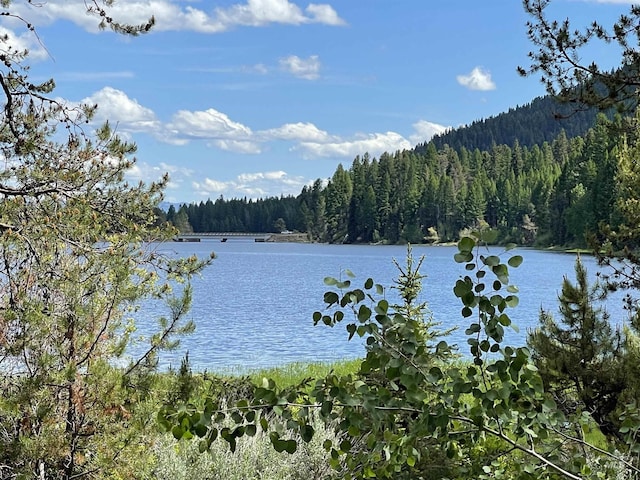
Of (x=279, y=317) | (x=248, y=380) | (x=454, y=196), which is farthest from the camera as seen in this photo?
(x=454, y=196)

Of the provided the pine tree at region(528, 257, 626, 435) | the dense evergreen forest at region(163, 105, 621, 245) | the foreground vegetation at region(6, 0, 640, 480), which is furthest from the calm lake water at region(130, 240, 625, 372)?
the dense evergreen forest at region(163, 105, 621, 245)

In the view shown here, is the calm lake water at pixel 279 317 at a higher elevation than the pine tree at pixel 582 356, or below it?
below

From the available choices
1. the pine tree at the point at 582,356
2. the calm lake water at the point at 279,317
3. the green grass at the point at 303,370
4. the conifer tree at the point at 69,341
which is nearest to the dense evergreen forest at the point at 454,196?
the calm lake water at the point at 279,317

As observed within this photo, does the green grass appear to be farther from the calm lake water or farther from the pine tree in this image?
the pine tree

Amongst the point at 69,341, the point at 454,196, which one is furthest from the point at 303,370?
the point at 454,196

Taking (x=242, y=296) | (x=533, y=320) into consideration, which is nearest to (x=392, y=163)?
(x=242, y=296)

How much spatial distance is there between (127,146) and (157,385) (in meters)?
2.93

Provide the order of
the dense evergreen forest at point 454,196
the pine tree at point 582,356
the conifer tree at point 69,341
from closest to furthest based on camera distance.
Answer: the conifer tree at point 69,341, the pine tree at point 582,356, the dense evergreen forest at point 454,196

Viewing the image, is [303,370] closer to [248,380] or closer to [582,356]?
[248,380]

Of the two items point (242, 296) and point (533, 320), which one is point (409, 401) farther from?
point (242, 296)

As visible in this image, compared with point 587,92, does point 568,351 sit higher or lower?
lower

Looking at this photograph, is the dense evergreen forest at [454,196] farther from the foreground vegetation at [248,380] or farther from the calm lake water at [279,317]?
the foreground vegetation at [248,380]

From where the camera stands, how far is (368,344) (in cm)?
217

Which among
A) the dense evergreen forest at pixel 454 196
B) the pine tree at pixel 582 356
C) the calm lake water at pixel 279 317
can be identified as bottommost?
the calm lake water at pixel 279 317
